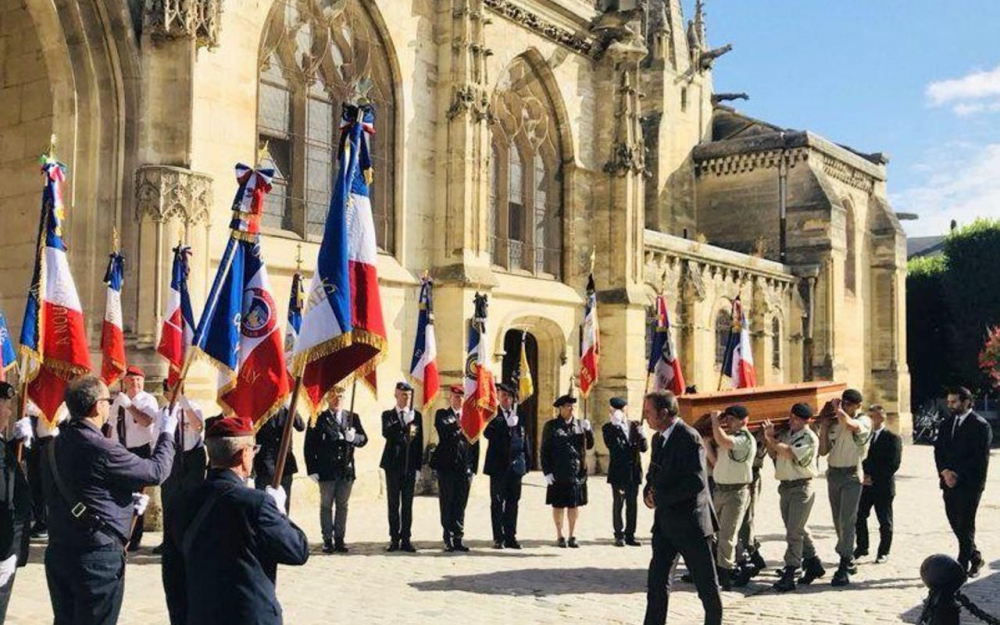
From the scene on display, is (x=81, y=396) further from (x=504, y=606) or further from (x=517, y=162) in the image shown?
(x=517, y=162)

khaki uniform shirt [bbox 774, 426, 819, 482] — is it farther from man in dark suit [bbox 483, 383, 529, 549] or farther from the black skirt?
man in dark suit [bbox 483, 383, 529, 549]

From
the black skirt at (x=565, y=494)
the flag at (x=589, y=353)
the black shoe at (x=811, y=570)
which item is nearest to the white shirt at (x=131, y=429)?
the black skirt at (x=565, y=494)

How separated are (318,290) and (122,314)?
6.35m

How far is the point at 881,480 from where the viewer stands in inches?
406

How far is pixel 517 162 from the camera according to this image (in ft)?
63.0

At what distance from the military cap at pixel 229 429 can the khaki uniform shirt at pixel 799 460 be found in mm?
5935

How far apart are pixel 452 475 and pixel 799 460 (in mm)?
3716

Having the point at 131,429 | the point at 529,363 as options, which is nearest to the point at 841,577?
the point at 131,429

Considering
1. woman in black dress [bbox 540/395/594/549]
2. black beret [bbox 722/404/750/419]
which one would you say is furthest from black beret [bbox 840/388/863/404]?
woman in black dress [bbox 540/395/594/549]

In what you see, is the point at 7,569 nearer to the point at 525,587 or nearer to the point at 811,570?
the point at 525,587

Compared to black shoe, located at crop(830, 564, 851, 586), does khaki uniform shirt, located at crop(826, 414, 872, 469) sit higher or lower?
higher

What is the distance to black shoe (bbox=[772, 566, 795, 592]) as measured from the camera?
8.74m

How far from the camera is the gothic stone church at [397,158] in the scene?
11789mm

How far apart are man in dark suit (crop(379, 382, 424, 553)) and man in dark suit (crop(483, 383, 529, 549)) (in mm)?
833
